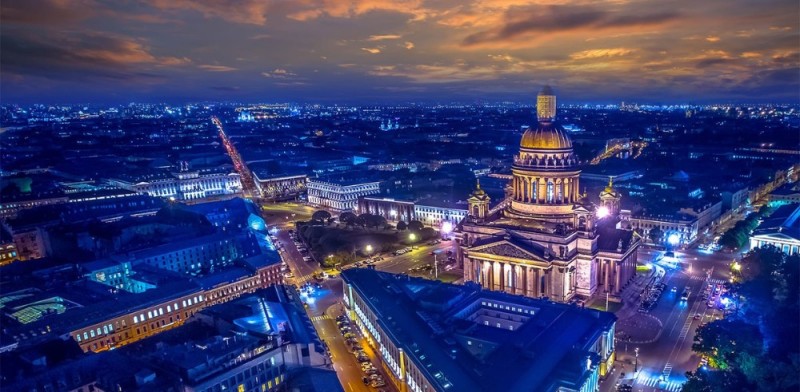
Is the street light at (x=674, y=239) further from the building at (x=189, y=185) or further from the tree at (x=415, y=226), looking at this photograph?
the building at (x=189, y=185)

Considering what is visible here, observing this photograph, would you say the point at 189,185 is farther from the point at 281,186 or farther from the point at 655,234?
the point at 655,234

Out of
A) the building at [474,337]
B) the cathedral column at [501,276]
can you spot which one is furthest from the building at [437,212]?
the building at [474,337]

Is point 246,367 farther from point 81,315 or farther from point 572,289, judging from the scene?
point 572,289

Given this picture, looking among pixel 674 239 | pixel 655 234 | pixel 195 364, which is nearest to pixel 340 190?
pixel 655 234

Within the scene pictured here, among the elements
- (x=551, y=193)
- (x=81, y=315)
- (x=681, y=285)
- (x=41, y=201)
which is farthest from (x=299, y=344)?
(x=41, y=201)

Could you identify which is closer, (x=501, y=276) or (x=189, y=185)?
(x=501, y=276)

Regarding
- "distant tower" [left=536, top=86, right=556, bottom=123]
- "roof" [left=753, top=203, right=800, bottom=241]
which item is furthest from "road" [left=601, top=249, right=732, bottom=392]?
"distant tower" [left=536, top=86, right=556, bottom=123]
